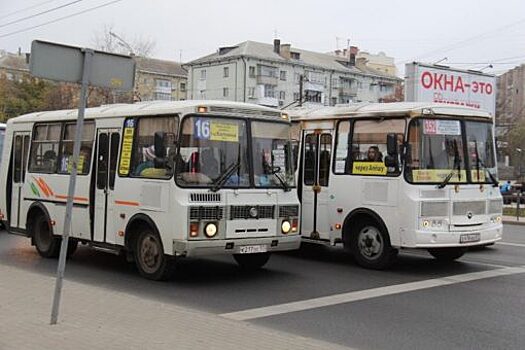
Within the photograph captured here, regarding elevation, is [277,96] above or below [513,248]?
above

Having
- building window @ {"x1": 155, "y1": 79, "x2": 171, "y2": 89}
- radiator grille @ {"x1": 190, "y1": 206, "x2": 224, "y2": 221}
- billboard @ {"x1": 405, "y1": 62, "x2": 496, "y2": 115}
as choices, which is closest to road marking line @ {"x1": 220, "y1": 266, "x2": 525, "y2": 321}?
radiator grille @ {"x1": 190, "y1": 206, "x2": 224, "y2": 221}

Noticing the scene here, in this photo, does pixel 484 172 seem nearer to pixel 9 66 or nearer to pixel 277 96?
pixel 277 96

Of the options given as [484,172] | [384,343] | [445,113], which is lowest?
[384,343]

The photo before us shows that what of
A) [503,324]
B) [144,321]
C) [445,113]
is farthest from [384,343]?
[445,113]

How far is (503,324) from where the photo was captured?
25.8 feet

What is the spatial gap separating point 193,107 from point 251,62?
76.2 metres

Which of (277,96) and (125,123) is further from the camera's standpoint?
(277,96)

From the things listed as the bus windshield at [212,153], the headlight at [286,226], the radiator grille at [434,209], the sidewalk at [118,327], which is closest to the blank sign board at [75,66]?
the sidewalk at [118,327]

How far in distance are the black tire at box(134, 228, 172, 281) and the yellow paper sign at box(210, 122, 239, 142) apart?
170 centimetres

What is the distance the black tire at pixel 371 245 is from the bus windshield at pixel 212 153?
273cm

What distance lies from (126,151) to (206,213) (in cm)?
203

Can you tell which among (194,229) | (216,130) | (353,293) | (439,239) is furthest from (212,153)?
(439,239)

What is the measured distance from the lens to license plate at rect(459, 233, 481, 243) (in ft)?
37.3

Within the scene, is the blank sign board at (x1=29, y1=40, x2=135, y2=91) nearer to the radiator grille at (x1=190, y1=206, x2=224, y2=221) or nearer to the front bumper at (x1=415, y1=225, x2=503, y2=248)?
the radiator grille at (x1=190, y1=206, x2=224, y2=221)
